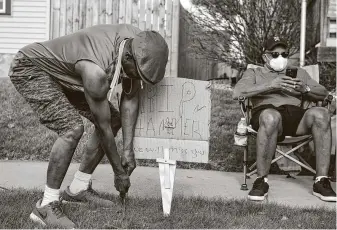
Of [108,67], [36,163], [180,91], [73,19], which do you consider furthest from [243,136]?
[73,19]

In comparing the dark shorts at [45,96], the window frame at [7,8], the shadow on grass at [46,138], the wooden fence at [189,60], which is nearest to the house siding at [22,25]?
the window frame at [7,8]

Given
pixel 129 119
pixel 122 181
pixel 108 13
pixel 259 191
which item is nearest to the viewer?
pixel 122 181

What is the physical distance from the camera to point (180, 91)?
4.14 metres

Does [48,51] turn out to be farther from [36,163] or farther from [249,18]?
[249,18]

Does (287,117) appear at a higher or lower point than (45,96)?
lower

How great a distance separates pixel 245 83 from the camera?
17.6 feet

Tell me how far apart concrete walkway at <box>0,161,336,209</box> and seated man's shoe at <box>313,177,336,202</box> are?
5 cm

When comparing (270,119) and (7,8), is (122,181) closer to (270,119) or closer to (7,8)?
(270,119)

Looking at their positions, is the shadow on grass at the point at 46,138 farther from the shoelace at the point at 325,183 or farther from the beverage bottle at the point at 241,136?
the shoelace at the point at 325,183

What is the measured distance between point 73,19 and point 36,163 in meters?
6.30

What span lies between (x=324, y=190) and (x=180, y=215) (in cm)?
152

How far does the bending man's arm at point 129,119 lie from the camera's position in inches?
155

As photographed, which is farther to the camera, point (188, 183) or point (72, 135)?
point (188, 183)

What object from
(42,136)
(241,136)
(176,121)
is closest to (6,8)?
(42,136)
